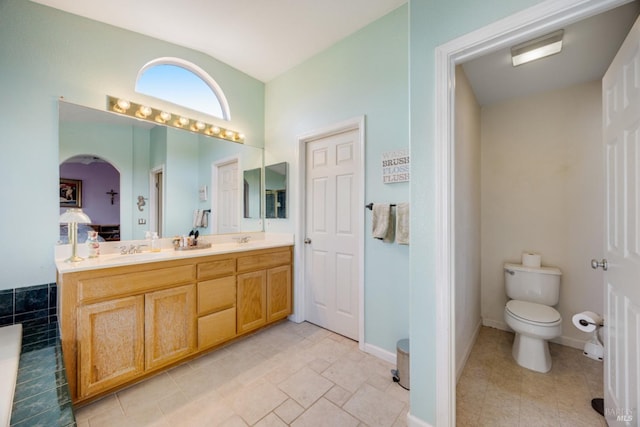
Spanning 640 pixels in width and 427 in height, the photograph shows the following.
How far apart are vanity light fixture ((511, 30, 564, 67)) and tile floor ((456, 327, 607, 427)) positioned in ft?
7.53

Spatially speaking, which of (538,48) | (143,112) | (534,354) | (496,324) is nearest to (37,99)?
(143,112)

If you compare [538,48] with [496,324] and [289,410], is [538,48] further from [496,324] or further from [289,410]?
[289,410]

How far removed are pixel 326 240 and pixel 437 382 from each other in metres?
1.49

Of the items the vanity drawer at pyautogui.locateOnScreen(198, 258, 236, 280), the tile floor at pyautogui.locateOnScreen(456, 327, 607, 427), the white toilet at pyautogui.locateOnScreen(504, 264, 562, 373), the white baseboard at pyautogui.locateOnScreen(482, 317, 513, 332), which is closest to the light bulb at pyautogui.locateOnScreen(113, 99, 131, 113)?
the vanity drawer at pyautogui.locateOnScreen(198, 258, 236, 280)

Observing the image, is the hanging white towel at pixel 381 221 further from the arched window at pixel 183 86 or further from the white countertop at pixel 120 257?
the arched window at pixel 183 86

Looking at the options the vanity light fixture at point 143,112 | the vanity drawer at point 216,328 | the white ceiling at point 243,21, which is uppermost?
the white ceiling at point 243,21

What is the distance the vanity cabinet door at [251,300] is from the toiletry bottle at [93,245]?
3.39 feet

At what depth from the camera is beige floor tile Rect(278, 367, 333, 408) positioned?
157 cm

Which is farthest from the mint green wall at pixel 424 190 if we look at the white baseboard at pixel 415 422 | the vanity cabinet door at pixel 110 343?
the vanity cabinet door at pixel 110 343

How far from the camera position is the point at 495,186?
2553 millimetres

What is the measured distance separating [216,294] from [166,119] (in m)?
1.64

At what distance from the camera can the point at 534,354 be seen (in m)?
1.86

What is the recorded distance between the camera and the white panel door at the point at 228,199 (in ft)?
8.52

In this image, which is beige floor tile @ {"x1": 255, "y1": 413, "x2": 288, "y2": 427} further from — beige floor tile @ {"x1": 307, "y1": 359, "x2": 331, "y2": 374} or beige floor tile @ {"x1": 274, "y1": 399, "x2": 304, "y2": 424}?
beige floor tile @ {"x1": 307, "y1": 359, "x2": 331, "y2": 374}
